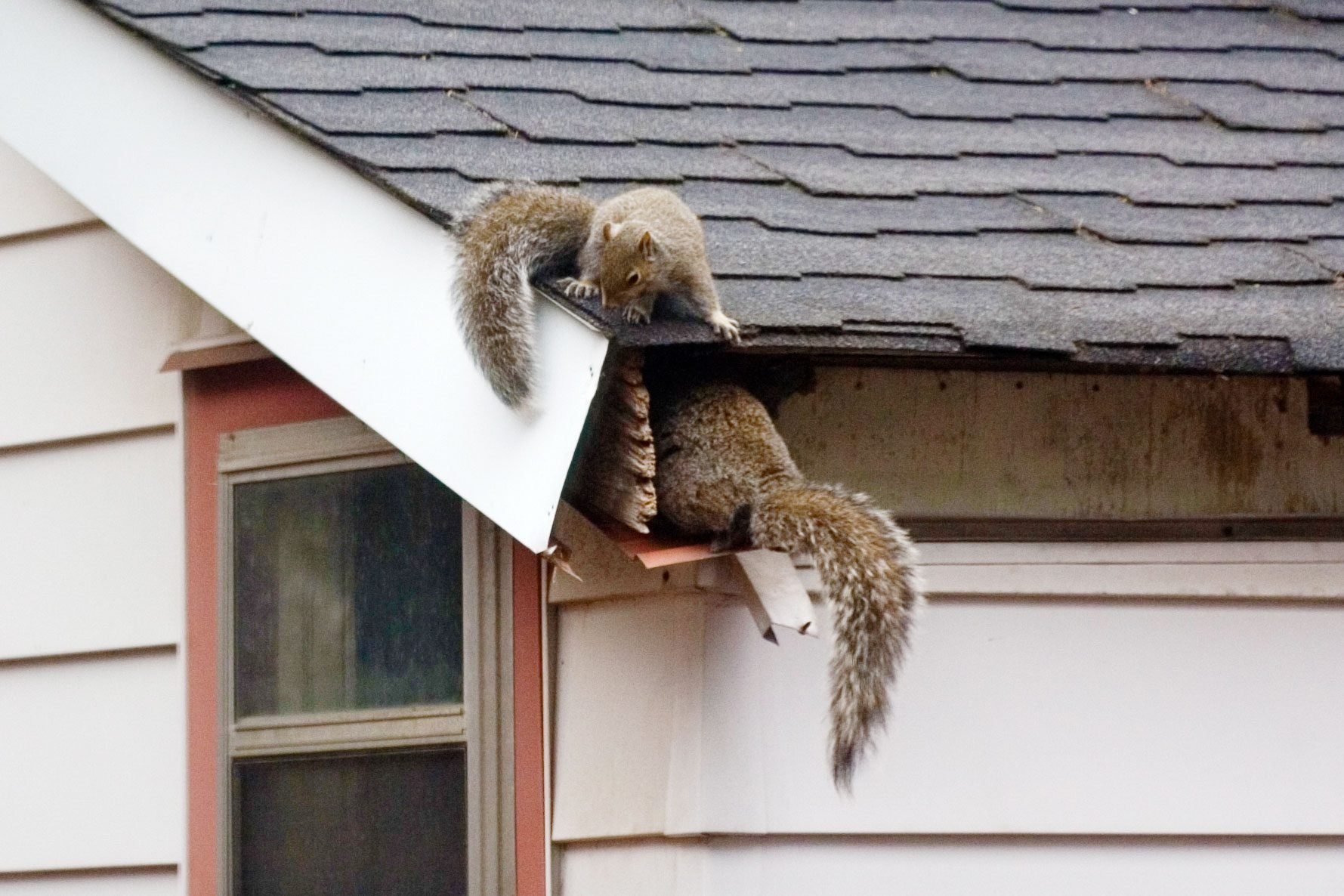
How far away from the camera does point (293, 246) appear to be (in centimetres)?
288

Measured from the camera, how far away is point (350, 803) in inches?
120

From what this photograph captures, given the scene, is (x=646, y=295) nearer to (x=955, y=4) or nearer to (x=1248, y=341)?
(x=1248, y=341)

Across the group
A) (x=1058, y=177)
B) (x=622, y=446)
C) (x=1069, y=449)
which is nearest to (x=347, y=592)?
(x=622, y=446)

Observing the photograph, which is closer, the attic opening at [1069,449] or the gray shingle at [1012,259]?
the gray shingle at [1012,259]

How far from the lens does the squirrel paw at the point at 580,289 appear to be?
268 centimetres

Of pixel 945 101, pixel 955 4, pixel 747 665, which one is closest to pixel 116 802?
pixel 747 665

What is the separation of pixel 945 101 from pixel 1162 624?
1.21 metres

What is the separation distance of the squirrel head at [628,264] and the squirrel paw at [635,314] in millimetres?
14

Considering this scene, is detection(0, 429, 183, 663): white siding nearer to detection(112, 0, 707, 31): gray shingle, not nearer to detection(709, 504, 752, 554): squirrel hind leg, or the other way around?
detection(112, 0, 707, 31): gray shingle

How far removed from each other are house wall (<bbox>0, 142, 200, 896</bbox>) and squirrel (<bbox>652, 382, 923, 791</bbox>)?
42.3 inches

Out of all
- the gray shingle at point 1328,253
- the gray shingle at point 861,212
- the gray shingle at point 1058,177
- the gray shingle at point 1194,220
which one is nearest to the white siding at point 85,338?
the gray shingle at point 861,212

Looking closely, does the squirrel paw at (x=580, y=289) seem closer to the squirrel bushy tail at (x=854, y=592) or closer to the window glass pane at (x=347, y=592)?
the squirrel bushy tail at (x=854, y=592)

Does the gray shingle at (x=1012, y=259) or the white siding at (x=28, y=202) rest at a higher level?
the white siding at (x=28, y=202)

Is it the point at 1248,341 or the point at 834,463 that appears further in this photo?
the point at 834,463
